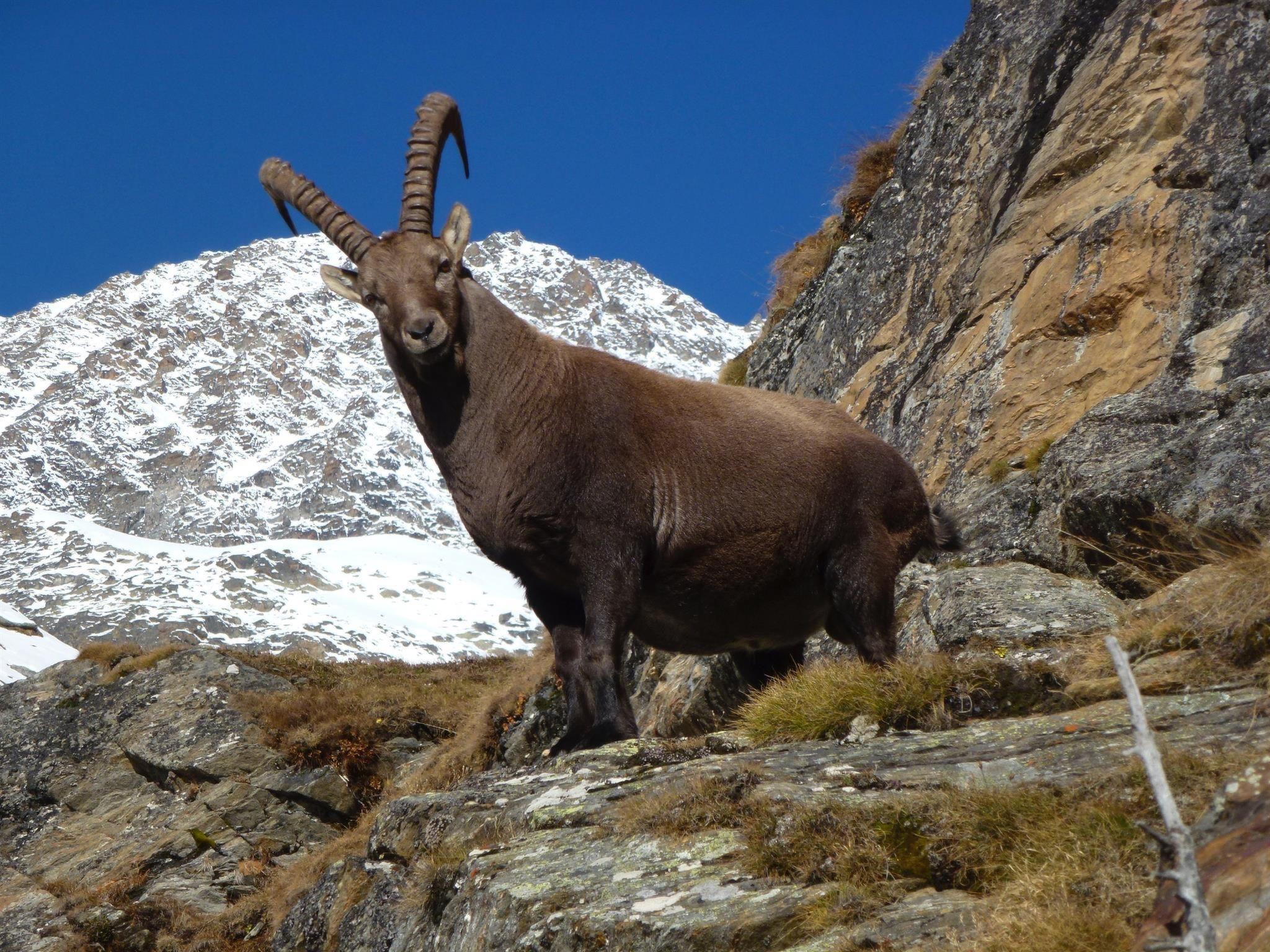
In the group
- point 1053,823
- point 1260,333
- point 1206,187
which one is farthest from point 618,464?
point 1206,187

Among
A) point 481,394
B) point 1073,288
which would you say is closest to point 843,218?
point 1073,288

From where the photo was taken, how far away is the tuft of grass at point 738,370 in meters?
20.5

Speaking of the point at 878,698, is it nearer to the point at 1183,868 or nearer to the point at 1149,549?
the point at 1149,549

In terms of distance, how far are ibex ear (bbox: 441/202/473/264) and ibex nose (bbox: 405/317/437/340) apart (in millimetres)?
1107

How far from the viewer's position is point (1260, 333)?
10.2 metres

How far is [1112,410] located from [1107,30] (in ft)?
22.5

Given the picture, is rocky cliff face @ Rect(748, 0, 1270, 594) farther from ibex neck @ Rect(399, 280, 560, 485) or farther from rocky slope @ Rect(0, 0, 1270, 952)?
ibex neck @ Rect(399, 280, 560, 485)

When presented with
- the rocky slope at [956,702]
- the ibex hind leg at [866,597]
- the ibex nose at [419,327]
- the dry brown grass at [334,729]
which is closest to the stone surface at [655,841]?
the rocky slope at [956,702]

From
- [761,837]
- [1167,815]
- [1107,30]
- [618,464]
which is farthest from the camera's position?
[1107,30]

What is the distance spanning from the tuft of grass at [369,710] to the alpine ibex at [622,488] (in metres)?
7.50

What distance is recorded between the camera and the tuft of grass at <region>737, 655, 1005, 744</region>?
7.18 metres

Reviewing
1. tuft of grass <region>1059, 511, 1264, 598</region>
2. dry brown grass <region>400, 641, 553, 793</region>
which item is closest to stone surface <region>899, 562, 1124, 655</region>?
tuft of grass <region>1059, 511, 1264, 598</region>

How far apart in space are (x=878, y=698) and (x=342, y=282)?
209 inches

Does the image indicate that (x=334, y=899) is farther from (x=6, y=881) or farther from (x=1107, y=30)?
(x=1107, y=30)
